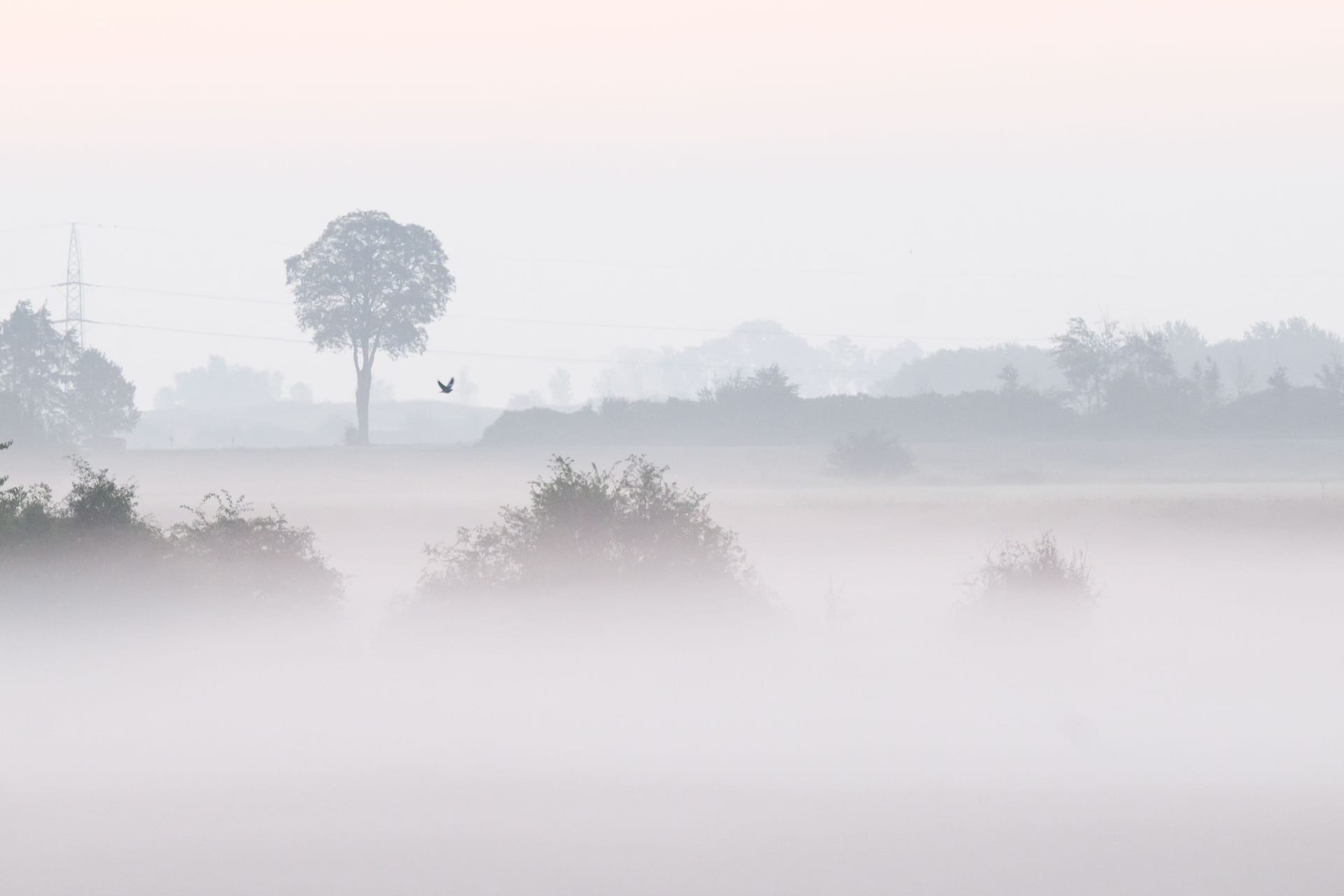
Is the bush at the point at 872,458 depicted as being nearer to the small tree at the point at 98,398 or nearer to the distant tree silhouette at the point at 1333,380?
the distant tree silhouette at the point at 1333,380

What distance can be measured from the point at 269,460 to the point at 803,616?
5079 cm

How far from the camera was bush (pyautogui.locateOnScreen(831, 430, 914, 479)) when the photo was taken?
8138cm

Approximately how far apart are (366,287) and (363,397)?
7.20m

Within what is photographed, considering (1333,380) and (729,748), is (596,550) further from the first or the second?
(1333,380)

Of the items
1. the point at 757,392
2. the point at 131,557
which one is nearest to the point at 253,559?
the point at 131,557

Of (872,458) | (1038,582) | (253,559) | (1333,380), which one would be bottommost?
(1038,582)

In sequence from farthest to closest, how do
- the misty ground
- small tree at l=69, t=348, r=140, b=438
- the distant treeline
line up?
small tree at l=69, t=348, r=140, b=438 < the distant treeline < the misty ground

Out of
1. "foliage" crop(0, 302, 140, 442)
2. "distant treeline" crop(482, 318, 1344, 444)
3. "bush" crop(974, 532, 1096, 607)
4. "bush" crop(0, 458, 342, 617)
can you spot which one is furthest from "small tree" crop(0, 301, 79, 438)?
"bush" crop(974, 532, 1096, 607)

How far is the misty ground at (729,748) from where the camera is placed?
27984mm

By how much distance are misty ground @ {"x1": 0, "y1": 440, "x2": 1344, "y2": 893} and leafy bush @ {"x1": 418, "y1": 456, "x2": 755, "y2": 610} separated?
3.95 feet

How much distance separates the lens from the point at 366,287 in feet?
325

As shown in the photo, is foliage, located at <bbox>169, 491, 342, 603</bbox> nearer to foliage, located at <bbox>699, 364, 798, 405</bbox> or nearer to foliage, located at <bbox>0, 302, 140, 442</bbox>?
foliage, located at <bbox>699, 364, 798, 405</bbox>

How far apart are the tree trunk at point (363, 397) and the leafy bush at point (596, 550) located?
2389 inches

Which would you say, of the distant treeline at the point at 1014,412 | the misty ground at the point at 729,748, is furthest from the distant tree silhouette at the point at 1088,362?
the misty ground at the point at 729,748
